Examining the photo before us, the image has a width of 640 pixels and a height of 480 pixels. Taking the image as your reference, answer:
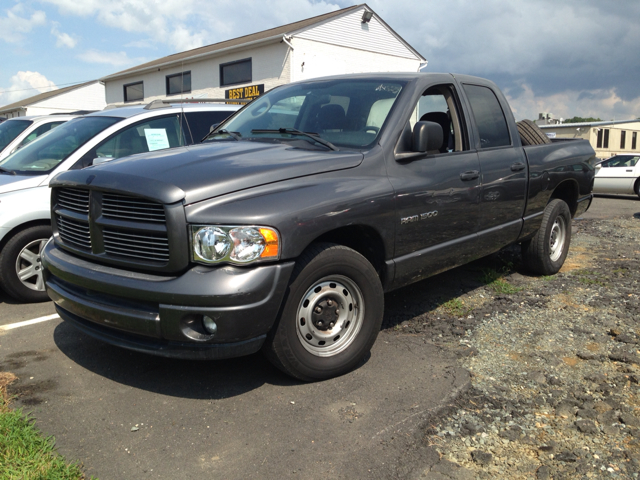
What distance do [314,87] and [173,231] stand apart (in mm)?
2231

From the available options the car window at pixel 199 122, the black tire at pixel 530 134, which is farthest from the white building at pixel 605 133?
the car window at pixel 199 122

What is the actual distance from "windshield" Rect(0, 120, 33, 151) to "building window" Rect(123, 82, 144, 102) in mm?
21306

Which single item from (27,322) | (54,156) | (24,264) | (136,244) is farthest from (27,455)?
(54,156)

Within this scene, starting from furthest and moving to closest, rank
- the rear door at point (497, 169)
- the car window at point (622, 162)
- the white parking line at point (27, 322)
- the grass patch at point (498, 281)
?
the car window at point (622, 162) < the grass patch at point (498, 281) < the rear door at point (497, 169) < the white parking line at point (27, 322)

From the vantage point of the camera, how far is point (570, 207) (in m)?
6.45

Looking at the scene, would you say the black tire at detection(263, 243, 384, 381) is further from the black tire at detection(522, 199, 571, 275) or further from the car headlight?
the black tire at detection(522, 199, 571, 275)

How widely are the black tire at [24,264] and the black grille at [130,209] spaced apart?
224cm

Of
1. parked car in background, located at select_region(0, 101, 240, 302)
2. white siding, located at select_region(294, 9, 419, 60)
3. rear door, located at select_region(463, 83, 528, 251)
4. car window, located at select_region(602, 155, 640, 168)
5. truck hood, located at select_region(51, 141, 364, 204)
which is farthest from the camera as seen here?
white siding, located at select_region(294, 9, 419, 60)

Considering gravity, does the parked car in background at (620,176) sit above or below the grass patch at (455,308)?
above

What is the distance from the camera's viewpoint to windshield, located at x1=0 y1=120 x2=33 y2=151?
8516mm

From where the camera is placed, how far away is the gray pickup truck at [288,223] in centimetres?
300

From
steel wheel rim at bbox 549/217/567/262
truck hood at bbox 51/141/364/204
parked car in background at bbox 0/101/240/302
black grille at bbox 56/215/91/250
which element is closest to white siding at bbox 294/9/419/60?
parked car in background at bbox 0/101/240/302

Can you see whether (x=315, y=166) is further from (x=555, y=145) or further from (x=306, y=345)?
(x=555, y=145)

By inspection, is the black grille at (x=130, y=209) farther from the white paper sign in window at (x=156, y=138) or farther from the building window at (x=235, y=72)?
the building window at (x=235, y=72)
